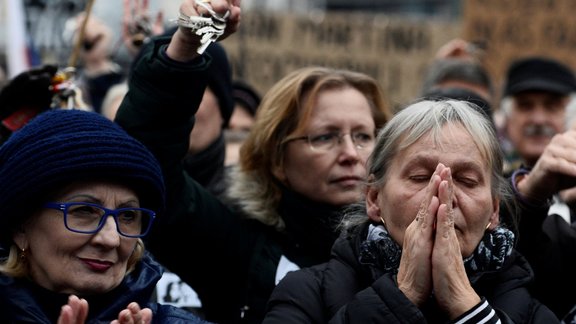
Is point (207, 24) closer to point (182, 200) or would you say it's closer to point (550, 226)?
point (182, 200)

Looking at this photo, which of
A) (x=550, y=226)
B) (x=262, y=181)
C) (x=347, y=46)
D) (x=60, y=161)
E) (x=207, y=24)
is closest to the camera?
(x=60, y=161)

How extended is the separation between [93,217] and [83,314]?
0.37 meters

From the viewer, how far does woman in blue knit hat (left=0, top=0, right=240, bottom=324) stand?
9.12 ft

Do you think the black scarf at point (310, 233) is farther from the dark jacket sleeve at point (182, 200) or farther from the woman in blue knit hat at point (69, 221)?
the woman in blue knit hat at point (69, 221)

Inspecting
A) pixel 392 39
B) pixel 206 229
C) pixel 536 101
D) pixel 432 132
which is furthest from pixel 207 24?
pixel 392 39

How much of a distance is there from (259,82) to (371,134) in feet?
13.6

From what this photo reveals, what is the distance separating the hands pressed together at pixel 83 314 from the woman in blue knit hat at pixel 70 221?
17cm

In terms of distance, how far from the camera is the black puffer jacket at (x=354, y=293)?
267 cm

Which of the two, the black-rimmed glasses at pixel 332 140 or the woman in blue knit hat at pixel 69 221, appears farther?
the black-rimmed glasses at pixel 332 140

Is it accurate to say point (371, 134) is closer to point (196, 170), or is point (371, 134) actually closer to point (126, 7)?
point (196, 170)

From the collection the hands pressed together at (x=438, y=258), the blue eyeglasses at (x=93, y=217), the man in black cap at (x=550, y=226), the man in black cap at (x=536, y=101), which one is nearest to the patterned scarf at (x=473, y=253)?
the hands pressed together at (x=438, y=258)

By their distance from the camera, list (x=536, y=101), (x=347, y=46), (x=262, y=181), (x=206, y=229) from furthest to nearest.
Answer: (x=347, y=46), (x=536, y=101), (x=262, y=181), (x=206, y=229)

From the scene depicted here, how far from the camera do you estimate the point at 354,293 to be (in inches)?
113

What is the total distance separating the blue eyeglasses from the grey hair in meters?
0.64
